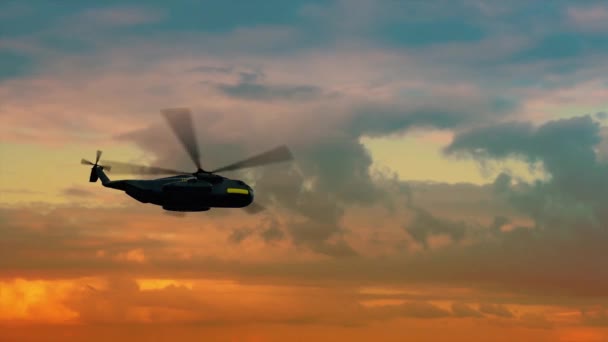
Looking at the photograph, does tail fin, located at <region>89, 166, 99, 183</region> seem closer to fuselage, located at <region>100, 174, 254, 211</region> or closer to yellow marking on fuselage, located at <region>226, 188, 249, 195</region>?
fuselage, located at <region>100, 174, 254, 211</region>

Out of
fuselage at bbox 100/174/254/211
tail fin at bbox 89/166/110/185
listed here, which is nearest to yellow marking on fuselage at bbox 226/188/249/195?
fuselage at bbox 100/174/254/211

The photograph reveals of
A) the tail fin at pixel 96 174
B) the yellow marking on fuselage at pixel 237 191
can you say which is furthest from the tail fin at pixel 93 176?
the yellow marking on fuselage at pixel 237 191

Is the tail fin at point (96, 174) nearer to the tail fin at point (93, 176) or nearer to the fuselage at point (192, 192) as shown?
the tail fin at point (93, 176)

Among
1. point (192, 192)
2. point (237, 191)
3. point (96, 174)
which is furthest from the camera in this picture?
point (96, 174)

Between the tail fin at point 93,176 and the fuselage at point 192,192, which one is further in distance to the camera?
the tail fin at point 93,176

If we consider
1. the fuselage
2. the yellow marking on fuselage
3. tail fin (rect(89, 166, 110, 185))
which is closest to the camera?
the fuselage

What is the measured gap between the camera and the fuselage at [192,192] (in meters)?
145

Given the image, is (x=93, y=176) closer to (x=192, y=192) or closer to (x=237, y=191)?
(x=192, y=192)

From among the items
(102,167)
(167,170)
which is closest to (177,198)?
(167,170)

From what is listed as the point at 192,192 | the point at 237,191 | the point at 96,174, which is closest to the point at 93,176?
the point at 96,174

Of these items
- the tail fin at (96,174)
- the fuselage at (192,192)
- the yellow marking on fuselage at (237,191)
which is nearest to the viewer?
the fuselage at (192,192)

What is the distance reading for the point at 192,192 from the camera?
145 metres

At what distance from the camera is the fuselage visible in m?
145

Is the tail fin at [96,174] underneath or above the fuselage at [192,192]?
above
